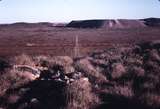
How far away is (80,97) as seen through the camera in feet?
28.3

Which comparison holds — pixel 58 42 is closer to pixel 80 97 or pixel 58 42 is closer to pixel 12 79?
pixel 12 79

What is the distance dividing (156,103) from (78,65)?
5.18m

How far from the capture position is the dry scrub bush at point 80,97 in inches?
329

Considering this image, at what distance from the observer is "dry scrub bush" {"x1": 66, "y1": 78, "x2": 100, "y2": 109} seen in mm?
8359

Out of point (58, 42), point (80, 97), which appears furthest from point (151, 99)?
point (58, 42)

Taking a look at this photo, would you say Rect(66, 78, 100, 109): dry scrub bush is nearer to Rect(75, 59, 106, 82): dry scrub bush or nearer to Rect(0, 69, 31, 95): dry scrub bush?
Rect(75, 59, 106, 82): dry scrub bush

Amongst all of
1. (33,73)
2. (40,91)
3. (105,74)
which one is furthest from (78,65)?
(40,91)

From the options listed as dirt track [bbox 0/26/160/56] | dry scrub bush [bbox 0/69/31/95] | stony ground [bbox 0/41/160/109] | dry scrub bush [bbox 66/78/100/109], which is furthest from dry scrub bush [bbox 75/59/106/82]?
dirt track [bbox 0/26/160/56]

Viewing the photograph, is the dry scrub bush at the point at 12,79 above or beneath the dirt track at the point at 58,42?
above

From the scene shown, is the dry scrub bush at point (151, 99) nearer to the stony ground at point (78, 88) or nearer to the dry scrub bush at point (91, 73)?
the stony ground at point (78, 88)

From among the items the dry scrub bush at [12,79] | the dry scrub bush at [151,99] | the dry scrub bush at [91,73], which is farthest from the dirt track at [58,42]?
the dry scrub bush at [151,99]

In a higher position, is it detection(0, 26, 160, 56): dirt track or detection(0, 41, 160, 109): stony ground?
detection(0, 41, 160, 109): stony ground

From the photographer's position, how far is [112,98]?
9.12 metres

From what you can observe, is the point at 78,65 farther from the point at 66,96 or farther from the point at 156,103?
the point at 156,103
